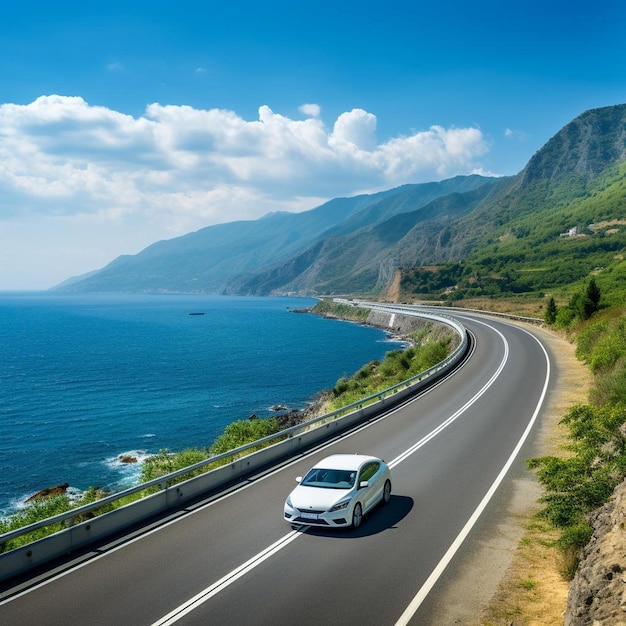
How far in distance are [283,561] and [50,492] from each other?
80.3 ft

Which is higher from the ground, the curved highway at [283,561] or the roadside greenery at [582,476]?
the roadside greenery at [582,476]

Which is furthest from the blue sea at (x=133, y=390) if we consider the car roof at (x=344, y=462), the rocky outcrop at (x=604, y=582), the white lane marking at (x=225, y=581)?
the rocky outcrop at (x=604, y=582)

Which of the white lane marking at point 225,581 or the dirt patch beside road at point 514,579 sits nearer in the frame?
the dirt patch beside road at point 514,579

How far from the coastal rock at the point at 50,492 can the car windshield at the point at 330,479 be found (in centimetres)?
2202

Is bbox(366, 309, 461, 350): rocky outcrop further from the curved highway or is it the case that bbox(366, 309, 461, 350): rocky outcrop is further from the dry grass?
the dry grass

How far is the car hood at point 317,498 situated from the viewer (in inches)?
477

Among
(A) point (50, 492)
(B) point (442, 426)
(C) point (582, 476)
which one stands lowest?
(A) point (50, 492)

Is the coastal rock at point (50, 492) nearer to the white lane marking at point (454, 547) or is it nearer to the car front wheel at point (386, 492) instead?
the car front wheel at point (386, 492)

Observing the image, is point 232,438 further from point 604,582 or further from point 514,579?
point 604,582

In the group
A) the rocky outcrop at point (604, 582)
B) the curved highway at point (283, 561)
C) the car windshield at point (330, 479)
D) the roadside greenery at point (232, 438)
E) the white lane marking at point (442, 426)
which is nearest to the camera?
the rocky outcrop at point (604, 582)

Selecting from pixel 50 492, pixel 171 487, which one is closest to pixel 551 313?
pixel 50 492

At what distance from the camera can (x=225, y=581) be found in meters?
9.91

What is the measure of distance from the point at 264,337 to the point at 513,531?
9890cm

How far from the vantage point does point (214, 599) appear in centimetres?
926
